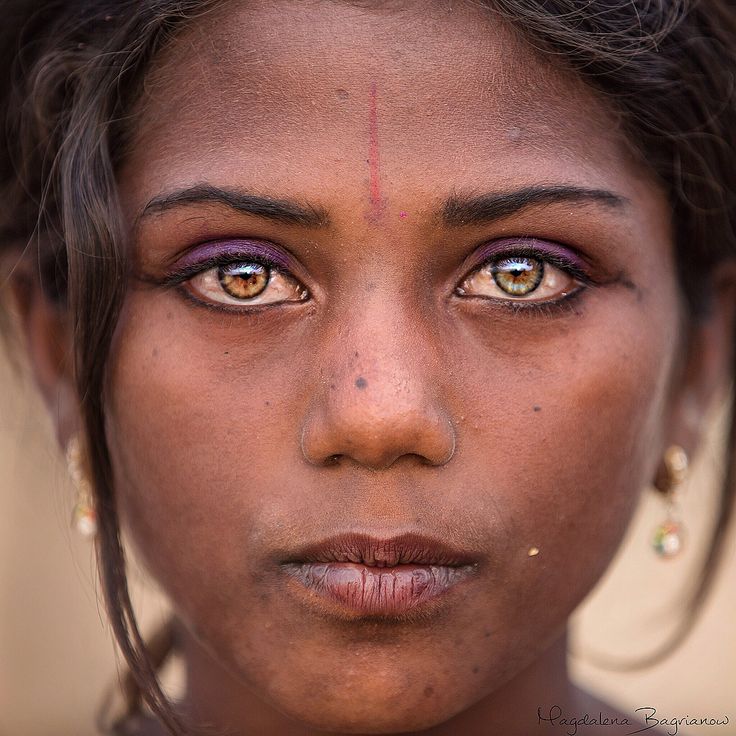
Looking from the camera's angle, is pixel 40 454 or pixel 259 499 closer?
pixel 259 499

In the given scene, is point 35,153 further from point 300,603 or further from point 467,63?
point 300,603

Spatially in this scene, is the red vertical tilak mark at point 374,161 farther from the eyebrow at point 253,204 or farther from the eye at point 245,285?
the eye at point 245,285

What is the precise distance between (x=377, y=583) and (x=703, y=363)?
0.95 meters

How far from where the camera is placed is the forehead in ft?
5.65

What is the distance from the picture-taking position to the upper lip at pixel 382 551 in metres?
1.62

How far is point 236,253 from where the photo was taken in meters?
1.83

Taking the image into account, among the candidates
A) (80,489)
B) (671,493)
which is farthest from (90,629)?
(671,493)

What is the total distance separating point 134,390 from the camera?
184 centimetres

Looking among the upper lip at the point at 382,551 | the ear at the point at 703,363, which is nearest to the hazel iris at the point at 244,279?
the upper lip at the point at 382,551

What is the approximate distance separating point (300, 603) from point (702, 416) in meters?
1.03

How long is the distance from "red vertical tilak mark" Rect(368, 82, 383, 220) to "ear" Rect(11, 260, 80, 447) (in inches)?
30.6

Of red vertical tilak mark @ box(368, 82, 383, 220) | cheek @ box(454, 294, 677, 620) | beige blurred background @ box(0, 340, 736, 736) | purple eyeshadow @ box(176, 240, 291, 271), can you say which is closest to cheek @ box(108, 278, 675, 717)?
cheek @ box(454, 294, 677, 620)

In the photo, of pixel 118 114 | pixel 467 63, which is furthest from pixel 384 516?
pixel 118 114

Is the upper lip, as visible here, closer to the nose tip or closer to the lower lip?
the lower lip
